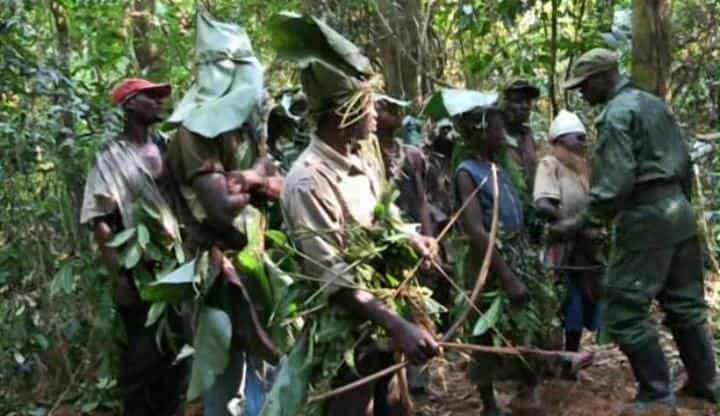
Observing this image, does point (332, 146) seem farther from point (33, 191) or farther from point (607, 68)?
point (33, 191)

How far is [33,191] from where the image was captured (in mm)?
6211

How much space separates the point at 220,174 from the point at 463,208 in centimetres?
109

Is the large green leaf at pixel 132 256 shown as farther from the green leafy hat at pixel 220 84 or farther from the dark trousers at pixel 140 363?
the green leafy hat at pixel 220 84

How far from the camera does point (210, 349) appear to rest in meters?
4.22

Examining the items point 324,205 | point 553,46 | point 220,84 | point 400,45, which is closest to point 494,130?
point 220,84

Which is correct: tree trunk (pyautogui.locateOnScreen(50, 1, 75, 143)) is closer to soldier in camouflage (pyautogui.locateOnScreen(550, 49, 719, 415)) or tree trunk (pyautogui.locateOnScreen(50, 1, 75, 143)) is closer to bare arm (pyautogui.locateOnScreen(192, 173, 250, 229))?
bare arm (pyautogui.locateOnScreen(192, 173, 250, 229))

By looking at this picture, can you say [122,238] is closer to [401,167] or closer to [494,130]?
[401,167]

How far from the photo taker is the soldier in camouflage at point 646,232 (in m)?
4.80

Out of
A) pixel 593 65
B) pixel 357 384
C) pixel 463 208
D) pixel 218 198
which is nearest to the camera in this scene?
pixel 357 384

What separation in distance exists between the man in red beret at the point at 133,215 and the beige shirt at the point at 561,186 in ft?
6.90

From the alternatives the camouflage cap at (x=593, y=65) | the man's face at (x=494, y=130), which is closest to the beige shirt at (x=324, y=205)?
the man's face at (x=494, y=130)

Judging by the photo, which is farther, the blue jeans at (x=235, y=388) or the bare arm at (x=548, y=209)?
the bare arm at (x=548, y=209)

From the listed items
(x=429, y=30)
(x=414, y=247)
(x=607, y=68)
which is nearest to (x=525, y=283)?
(x=607, y=68)

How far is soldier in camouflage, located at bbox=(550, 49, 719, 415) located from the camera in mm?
4801
